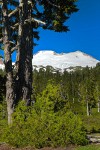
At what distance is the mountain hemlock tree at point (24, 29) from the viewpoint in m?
18.6

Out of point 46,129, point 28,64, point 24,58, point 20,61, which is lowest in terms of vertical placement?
point 46,129

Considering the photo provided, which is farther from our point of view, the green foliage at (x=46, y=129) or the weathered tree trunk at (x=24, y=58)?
the weathered tree trunk at (x=24, y=58)

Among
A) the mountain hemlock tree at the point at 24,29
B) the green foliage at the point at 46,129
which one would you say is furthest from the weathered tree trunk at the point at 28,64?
the green foliage at the point at 46,129

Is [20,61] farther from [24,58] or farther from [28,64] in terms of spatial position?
[28,64]

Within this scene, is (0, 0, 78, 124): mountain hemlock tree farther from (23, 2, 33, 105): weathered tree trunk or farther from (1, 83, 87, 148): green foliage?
(1, 83, 87, 148): green foliage

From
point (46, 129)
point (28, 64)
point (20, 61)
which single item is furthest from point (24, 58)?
point (46, 129)

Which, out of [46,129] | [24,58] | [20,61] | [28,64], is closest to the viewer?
[46,129]

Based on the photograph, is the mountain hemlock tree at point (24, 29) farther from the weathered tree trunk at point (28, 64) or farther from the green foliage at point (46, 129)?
the green foliage at point (46, 129)

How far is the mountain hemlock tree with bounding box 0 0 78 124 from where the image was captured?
61.2ft

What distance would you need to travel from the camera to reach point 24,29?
69.4 feet

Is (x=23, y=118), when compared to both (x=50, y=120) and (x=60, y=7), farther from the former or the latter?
(x=60, y=7)

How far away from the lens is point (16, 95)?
19.2 metres

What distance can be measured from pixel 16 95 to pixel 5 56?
7.51 feet

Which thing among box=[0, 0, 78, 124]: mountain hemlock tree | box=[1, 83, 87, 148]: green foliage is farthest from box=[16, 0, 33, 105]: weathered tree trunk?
box=[1, 83, 87, 148]: green foliage
